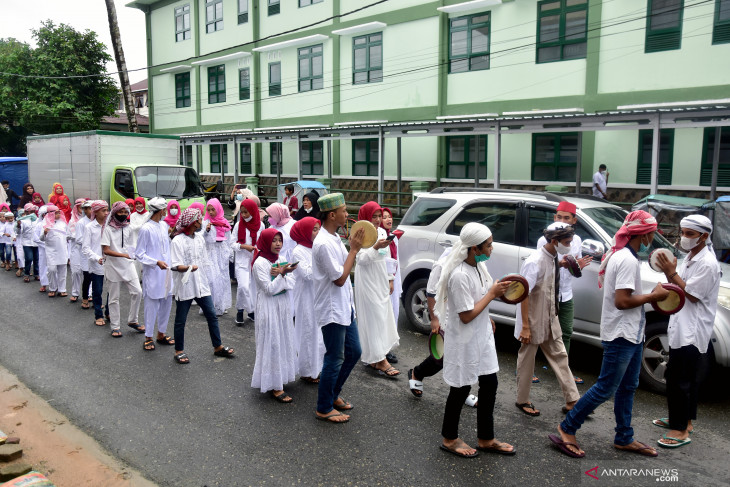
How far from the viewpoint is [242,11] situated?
27312 millimetres

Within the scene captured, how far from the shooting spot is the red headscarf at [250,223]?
836 centimetres

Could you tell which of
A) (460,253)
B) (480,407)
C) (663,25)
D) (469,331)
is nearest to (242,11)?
(663,25)

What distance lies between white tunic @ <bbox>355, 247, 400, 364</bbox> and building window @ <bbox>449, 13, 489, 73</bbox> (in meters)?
14.6

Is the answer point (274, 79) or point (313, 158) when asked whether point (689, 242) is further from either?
point (274, 79)

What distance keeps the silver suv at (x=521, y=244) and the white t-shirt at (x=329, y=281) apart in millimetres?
2625

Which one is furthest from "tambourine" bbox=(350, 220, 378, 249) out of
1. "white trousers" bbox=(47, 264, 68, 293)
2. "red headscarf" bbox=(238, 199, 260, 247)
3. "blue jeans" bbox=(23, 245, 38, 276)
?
"blue jeans" bbox=(23, 245, 38, 276)

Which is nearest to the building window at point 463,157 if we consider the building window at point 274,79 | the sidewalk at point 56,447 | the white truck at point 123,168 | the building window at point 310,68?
the building window at point 310,68

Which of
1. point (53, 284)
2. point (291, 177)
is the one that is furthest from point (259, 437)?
point (291, 177)

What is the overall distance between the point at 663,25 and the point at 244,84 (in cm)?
1838

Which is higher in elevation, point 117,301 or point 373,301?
point 373,301

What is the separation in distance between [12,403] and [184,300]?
1898mm

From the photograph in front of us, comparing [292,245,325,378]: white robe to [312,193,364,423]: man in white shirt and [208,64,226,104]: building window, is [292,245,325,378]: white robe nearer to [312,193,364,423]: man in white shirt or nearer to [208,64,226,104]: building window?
[312,193,364,423]: man in white shirt

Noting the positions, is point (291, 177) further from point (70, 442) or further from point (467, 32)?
point (70, 442)

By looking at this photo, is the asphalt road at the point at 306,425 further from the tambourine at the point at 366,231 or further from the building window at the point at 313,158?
the building window at the point at 313,158
